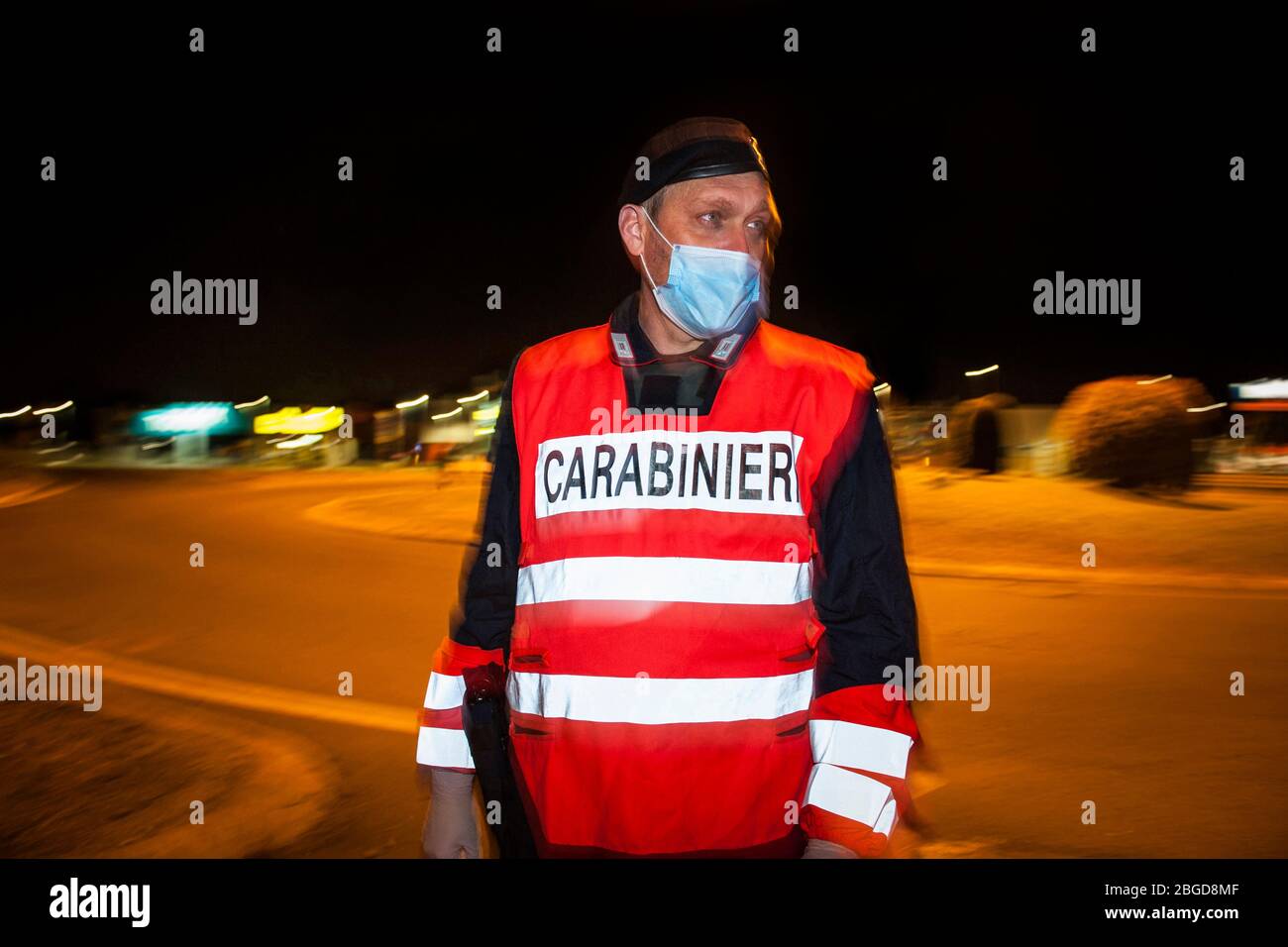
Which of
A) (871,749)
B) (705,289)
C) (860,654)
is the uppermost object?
(705,289)

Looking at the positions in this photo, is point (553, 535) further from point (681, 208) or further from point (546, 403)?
point (681, 208)

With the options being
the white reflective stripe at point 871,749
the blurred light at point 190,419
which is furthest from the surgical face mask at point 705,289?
the blurred light at point 190,419

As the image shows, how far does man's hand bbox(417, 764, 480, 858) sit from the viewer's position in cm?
235

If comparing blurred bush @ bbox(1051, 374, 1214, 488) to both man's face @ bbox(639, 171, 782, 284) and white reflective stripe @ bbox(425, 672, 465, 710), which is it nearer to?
Result: man's face @ bbox(639, 171, 782, 284)

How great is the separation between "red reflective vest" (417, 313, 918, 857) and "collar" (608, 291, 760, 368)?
5 cm

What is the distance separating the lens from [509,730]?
2.27 m

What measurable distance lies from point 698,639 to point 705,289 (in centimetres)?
76

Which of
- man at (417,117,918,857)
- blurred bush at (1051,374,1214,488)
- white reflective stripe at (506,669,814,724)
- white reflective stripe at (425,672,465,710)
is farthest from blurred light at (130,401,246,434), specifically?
white reflective stripe at (506,669,814,724)

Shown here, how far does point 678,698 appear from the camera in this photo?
6.55ft

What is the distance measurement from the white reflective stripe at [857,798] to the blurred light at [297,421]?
53.6 m

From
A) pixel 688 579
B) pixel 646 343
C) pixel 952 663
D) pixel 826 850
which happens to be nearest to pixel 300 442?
pixel 952 663

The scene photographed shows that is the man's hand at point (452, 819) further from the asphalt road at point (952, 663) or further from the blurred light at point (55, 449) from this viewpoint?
A: the blurred light at point (55, 449)

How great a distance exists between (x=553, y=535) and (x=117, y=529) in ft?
51.4

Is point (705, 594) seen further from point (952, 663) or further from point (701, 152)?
point (952, 663)
